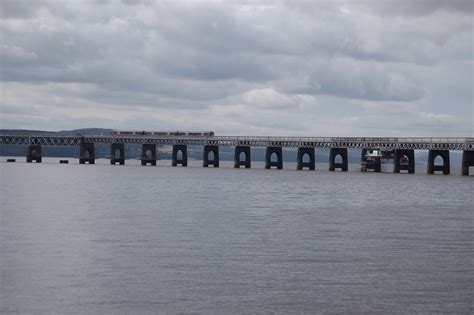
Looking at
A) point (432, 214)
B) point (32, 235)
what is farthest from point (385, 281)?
point (432, 214)

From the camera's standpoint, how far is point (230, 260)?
4262cm

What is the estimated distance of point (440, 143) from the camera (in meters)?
196

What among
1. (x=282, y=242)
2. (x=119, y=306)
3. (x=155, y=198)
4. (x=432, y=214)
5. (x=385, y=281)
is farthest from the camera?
(x=155, y=198)

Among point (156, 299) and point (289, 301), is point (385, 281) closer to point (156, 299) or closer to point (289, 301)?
point (289, 301)

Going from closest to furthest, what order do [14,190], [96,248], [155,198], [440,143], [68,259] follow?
[68,259], [96,248], [155,198], [14,190], [440,143]

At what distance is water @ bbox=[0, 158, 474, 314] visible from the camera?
3309 cm

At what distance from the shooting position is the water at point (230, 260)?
33094 millimetres

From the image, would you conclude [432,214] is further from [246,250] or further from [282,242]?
[246,250]

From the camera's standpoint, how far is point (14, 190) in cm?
10250

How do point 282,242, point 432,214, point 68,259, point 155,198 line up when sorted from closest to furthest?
point 68,259
point 282,242
point 432,214
point 155,198

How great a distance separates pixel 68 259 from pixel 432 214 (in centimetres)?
Result: 4241

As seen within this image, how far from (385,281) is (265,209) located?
132 feet

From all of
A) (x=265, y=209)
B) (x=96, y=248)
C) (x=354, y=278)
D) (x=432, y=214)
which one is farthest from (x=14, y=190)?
(x=354, y=278)

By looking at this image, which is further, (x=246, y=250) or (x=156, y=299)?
(x=246, y=250)
